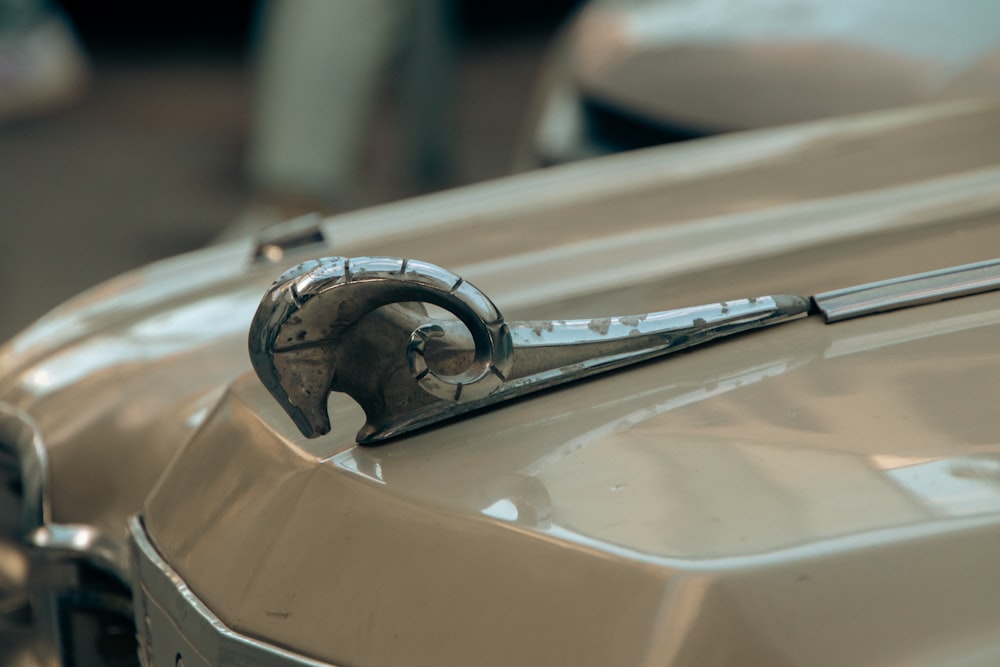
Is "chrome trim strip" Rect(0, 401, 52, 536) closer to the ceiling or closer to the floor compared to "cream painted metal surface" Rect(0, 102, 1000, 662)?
closer to the floor

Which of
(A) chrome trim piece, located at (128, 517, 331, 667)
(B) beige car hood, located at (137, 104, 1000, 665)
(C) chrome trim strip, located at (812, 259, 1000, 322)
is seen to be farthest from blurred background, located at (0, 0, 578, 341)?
(C) chrome trim strip, located at (812, 259, 1000, 322)

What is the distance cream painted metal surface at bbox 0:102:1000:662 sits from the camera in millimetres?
928

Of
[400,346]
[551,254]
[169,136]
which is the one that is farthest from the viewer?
[169,136]

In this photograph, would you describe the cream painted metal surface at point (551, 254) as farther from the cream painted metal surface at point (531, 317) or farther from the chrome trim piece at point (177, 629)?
the chrome trim piece at point (177, 629)

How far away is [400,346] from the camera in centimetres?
100

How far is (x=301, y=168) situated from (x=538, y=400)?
4643 millimetres

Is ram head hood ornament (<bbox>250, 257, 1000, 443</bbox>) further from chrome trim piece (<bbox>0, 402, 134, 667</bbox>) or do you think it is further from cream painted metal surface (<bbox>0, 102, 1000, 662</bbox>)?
chrome trim piece (<bbox>0, 402, 134, 667</bbox>)

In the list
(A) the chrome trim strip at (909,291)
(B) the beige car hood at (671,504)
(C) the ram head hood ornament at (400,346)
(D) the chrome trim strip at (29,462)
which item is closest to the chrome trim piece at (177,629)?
(B) the beige car hood at (671,504)

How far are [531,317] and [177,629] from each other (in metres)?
0.43

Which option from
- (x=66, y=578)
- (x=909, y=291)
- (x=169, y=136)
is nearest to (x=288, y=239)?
(x=66, y=578)

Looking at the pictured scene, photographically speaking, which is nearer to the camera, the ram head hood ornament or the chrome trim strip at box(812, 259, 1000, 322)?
the ram head hood ornament

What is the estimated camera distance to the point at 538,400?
1.06 m

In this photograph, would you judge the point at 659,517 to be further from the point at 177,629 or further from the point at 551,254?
the point at 551,254

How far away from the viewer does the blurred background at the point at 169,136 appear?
5742 millimetres
